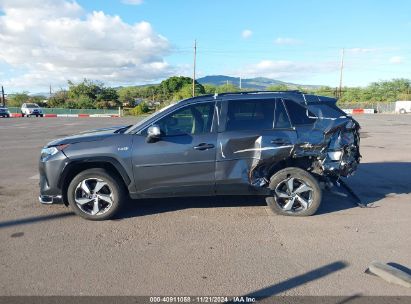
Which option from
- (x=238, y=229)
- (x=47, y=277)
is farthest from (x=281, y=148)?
(x=47, y=277)

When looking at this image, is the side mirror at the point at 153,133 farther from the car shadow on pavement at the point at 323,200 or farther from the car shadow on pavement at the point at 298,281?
the car shadow on pavement at the point at 298,281

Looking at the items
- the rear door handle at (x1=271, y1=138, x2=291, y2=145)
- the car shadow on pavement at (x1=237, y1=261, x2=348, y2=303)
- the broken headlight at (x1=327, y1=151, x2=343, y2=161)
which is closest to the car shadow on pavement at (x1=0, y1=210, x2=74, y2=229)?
the rear door handle at (x1=271, y1=138, x2=291, y2=145)

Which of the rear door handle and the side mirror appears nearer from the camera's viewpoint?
the side mirror

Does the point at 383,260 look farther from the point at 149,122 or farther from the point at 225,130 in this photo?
the point at 149,122

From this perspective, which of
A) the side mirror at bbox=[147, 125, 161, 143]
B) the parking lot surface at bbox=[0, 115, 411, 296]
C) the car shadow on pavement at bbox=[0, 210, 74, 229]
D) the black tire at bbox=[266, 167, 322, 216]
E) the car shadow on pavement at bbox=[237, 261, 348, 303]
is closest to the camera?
the car shadow on pavement at bbox=[237, 261, 348, 303]

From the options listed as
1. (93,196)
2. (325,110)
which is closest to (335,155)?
(325,110)

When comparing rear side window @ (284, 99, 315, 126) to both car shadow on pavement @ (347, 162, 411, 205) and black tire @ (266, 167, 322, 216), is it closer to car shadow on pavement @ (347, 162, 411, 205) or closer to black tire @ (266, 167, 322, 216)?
black tire @ (266, 167, 322, 216)

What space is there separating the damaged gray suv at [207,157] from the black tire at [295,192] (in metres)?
0.01

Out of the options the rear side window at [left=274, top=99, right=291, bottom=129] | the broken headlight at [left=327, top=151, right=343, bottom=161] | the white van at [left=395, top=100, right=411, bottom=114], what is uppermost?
the white van at [left=395, top=100, right=411, bottom=114]

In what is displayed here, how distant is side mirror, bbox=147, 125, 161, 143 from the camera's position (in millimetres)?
5105

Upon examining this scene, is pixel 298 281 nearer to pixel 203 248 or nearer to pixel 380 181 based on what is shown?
pixel 203 248

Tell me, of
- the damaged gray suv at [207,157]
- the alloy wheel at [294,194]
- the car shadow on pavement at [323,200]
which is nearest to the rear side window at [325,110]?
the damaged gray suv at [207,157]

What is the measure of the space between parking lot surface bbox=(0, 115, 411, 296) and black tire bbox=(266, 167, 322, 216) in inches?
6.0

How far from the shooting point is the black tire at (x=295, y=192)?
5.46m
